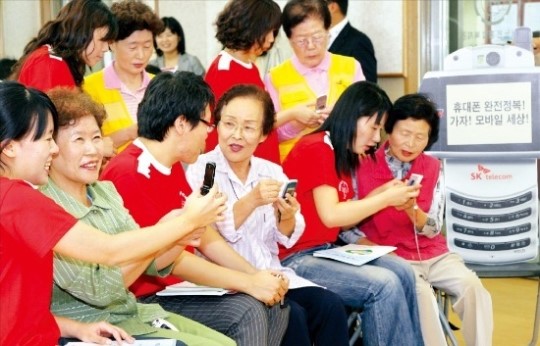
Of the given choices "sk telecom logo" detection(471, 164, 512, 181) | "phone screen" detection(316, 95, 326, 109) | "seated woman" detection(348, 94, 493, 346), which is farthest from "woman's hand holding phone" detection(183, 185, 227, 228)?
Answer: "sk telecom logo" detection(471, 164, 512, 181)

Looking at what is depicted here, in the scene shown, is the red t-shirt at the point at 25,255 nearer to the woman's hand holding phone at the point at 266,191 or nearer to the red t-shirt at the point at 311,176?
the woman's hand holding phone at the point at 266,191

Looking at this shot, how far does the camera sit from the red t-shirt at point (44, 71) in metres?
2.97

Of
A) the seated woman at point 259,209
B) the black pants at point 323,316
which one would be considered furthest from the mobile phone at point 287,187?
the black pants at point 323,316

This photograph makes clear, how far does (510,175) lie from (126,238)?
2087 millimetres

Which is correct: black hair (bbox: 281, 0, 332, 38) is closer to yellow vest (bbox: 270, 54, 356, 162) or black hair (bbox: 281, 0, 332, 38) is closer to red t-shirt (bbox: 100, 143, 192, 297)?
yellow vest (bbox: 270, 54, 356, 162)

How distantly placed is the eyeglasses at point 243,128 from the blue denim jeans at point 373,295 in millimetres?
527

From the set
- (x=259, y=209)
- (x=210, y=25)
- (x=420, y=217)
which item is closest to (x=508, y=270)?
(x=420, y=217)

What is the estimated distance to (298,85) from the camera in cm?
376

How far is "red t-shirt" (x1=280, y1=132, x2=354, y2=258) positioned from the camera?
3119 millimetres

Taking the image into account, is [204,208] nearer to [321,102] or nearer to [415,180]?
[415,180]

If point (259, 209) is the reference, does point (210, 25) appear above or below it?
above

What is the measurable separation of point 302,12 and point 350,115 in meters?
0.71

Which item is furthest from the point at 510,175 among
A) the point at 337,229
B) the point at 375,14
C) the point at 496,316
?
the point at 375,14

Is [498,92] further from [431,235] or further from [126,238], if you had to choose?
[126,238]
